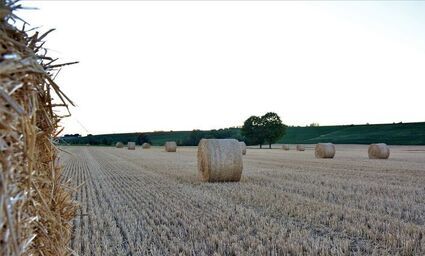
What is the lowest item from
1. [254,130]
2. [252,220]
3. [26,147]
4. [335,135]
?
[252,220]

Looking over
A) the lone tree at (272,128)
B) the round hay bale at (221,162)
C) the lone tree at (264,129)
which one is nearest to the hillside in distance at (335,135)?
the lone tree at (264,129)

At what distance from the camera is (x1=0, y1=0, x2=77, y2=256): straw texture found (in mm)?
1992

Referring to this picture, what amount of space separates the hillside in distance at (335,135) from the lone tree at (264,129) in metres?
7.73

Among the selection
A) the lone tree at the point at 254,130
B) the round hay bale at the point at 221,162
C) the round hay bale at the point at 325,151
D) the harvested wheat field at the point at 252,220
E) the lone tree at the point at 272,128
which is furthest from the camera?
the lone tree at the point at 254,130

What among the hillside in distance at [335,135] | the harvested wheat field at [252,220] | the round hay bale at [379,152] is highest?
the hillside in distance at [335,135]

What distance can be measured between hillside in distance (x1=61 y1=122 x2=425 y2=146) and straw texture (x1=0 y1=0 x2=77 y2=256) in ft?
180

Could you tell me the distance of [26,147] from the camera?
2.20 metres

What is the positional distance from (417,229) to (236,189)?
4.78 metres

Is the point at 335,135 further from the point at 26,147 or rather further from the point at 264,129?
the point at 26,147

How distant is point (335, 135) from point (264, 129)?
60.5ft

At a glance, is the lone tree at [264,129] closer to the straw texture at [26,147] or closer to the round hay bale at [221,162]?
the round hay bale at [221,162]

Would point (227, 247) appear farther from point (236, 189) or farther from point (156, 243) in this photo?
point (236, 189)

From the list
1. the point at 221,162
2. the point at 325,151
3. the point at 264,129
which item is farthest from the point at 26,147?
the point at 264,129

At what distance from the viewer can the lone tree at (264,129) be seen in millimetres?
59125
